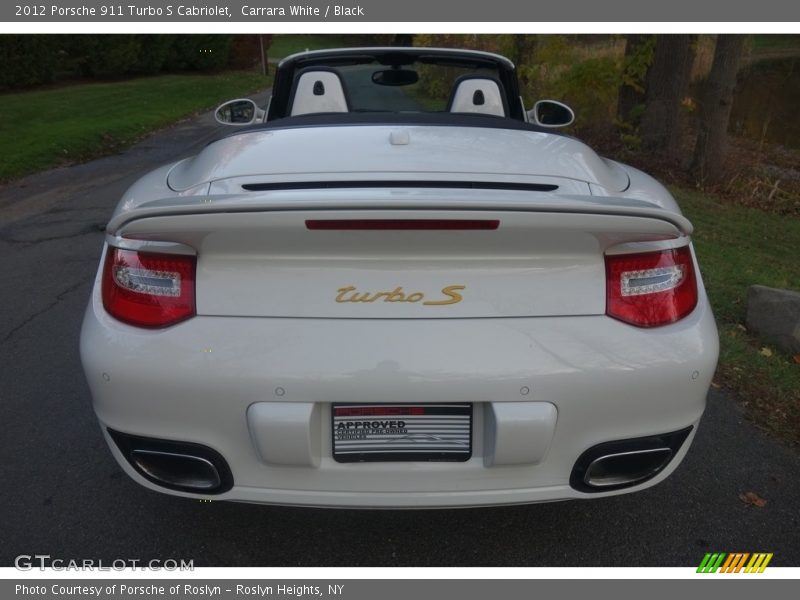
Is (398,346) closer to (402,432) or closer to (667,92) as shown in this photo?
(402,432)

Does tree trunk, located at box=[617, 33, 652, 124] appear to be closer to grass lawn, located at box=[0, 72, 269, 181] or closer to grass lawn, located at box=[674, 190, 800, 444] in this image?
grass lawn, located at box=[674, 190, 800, 444]

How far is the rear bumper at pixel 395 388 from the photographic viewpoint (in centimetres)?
197

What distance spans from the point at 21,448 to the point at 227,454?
162cm

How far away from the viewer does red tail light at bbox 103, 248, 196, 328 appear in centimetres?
207

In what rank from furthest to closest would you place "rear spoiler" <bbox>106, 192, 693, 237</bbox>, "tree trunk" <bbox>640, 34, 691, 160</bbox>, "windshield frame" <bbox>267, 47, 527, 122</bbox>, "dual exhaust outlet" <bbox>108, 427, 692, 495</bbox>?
"tree trunk" <bbox>640, 34, 691, 160</bbox>, "windshield frame" <bbox>267, 47, 527, 122</bbox>, "dual exhaust outlet" <bbox>108, 427, 692, 495</bbox>, "rear spoiler" <bbox>106, 192, 693, 237</bbox>

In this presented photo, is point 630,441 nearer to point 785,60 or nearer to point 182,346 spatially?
point 182,346

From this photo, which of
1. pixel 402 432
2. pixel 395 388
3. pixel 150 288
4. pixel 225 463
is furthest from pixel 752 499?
pixel 150 288

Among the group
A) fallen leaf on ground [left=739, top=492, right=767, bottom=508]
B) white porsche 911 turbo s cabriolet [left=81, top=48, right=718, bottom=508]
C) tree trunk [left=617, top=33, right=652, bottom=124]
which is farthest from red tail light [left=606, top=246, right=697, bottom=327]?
tree trunk [left=617, top=33, right=652, bottom=124]

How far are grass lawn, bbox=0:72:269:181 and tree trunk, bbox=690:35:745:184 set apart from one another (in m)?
10.2

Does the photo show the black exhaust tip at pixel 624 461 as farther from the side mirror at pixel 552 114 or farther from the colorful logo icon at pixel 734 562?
the side mirror at pixel 552 114

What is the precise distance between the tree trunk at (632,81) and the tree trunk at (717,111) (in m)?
1.52

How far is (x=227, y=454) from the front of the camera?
208cm

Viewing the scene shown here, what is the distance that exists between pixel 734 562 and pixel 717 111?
9.10 metres

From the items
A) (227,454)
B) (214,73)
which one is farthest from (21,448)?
(214,73)
